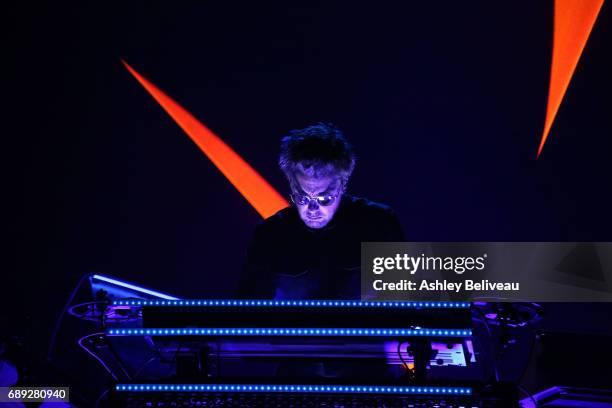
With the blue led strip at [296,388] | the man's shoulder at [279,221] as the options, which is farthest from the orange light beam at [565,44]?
the blue led strip at [296,388]

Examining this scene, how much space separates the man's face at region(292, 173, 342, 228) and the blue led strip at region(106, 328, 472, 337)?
48.1 inches

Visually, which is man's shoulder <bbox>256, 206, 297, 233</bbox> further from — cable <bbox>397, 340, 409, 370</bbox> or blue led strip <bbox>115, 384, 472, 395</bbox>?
blue led strip <bbox>115, 384, 472, 395</bbox>

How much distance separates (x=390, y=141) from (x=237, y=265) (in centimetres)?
116

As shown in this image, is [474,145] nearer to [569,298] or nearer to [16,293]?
[569,298]

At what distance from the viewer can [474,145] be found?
3.82 m

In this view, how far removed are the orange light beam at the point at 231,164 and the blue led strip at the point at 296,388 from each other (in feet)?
7.39

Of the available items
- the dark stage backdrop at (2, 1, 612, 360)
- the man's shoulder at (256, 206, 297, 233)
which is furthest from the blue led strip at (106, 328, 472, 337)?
the dark stage backdrop at (2, 1, 612, 360)

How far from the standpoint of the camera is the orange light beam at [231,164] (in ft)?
12.8

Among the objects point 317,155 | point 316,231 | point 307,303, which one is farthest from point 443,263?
point 307,303

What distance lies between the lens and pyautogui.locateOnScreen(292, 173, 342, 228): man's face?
2898 mm

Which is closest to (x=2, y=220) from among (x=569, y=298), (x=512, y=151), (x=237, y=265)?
(x=237, y=265)

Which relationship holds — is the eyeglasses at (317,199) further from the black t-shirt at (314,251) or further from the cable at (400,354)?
the cable at (400,354)

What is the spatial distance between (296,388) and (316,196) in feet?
4.41

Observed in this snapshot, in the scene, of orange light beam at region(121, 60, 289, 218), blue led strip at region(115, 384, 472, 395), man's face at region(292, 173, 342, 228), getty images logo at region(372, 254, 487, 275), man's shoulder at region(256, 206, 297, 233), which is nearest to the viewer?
blue led strip at region(115, 384, 472, 395)
